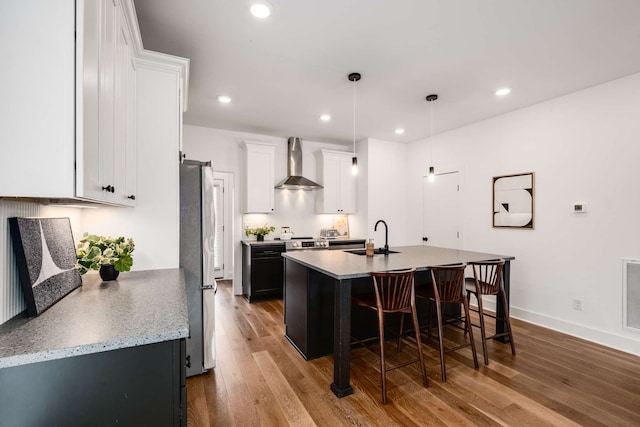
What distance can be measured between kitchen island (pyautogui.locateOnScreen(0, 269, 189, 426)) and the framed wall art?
13.6 ft

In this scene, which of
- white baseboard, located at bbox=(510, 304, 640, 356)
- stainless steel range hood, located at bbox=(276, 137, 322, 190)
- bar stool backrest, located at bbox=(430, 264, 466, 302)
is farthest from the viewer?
stainless steel range hood, located at bbox=(276, 137, 322, 190)

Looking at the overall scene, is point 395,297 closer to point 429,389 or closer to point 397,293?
point 397,293

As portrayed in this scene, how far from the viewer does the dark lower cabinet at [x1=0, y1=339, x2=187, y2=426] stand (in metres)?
0.91

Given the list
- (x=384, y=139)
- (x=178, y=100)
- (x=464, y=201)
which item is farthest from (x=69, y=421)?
(x=384, y=139)

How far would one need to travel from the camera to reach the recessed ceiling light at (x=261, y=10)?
1981 millimetres

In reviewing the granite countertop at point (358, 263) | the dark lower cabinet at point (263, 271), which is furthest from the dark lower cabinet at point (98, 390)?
the dark lower cabinet at point (263, 271)

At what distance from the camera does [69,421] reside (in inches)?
37.6

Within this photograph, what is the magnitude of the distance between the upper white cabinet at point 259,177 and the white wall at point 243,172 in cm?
24

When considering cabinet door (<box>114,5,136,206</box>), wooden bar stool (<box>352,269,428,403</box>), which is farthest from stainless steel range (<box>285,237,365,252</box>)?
cabinet door (<box>114,5,136,206</box>)

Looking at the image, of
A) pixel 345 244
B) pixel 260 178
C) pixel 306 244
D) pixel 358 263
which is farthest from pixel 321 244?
pixel 358 263

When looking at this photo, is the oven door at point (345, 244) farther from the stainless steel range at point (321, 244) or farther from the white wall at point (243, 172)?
the white wall at point (243, 172)

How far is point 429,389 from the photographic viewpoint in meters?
2.26

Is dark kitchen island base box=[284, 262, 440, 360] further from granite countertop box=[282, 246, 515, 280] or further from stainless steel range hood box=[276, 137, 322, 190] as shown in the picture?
stainless steel range hood box=[276, 137, 322, 190]

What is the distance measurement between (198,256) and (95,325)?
1.33 m
